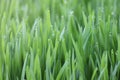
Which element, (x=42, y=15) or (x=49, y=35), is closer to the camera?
(x=49, y=35)

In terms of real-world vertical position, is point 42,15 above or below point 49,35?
above

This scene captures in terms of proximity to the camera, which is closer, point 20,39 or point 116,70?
point 116,70

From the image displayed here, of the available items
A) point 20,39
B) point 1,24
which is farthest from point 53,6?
point 20,39

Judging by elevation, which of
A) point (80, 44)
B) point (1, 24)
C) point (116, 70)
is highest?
point (1, 24)

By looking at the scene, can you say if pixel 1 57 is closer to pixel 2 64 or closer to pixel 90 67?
pixel 2 64

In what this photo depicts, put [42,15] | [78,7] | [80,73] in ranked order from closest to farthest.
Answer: [80,73] < [78,7] < [42,15]

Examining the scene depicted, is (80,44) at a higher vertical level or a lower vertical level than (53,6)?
lower

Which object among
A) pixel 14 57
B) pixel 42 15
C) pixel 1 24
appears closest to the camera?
pixel 14 57

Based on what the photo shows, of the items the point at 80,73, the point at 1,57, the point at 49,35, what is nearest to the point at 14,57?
the point at 1,57

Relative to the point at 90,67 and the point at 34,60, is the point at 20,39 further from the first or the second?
the point at 90,67
